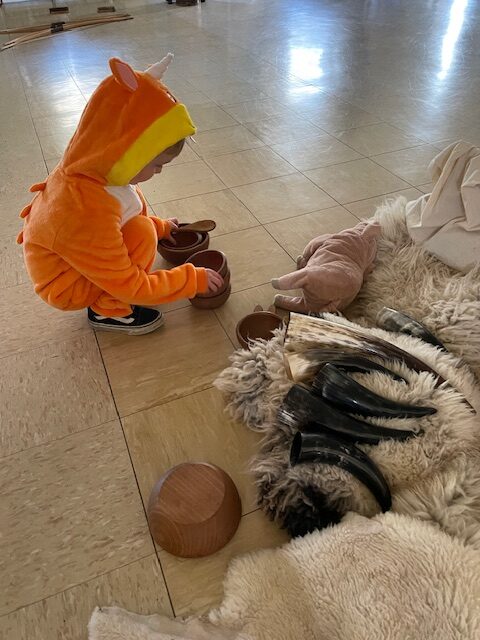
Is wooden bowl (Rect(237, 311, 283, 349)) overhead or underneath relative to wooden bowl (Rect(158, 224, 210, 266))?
underneath

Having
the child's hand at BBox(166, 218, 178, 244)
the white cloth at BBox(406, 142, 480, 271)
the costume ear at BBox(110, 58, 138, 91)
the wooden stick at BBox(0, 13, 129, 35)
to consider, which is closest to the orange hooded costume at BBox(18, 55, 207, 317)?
the costume ear at BBox(110, 58, 138, 91)

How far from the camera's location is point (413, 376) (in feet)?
2.80

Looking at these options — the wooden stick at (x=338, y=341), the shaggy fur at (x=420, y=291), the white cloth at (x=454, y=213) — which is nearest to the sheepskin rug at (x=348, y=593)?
the wooden stick at (x=338, y=341)

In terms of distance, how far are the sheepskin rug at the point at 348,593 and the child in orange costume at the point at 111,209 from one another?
0.59 metres

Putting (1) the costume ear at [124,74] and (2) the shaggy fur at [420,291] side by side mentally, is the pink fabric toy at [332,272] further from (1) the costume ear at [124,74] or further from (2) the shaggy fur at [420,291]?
(1) the costume ear at [124,74]

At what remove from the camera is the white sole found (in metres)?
1.15

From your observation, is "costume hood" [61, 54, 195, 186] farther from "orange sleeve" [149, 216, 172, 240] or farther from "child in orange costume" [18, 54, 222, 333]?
"orange sleeve" [149, 216, 172, 240]

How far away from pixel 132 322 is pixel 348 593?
0.73 m

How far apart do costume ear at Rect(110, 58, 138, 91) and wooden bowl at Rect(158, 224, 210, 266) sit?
20.5 inches

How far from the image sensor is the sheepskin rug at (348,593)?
23.8 inches

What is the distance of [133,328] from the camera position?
45.3 inches

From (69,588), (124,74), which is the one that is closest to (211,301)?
(124,74)

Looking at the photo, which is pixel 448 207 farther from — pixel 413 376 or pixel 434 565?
pixel 434 565

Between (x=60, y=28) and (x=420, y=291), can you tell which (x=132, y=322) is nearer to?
(x=420, y=291)
